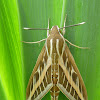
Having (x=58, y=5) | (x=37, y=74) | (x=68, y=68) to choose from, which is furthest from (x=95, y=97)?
(x=58, y=5)

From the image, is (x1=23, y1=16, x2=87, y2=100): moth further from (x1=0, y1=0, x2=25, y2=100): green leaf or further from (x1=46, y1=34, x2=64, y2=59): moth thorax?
(x1=0, y1=0, x2=25, y2=100): green leaf

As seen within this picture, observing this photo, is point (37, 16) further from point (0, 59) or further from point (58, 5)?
point (0, 59)

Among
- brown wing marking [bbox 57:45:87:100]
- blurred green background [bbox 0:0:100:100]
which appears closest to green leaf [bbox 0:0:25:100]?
blurred green background [bbox 0:0:100:100]

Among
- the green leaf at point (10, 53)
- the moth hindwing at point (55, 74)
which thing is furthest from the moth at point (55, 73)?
the green leaf at point (10, 53)

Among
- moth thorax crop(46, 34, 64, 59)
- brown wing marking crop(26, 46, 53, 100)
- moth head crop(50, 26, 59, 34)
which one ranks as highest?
moth head crop(50, 26, 59, 34)

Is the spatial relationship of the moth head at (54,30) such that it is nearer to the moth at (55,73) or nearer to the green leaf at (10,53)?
the moth at (55,73)

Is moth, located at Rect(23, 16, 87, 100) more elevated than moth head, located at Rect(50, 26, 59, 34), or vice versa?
moth head, located at Rect(50, 26, 59, 34)
